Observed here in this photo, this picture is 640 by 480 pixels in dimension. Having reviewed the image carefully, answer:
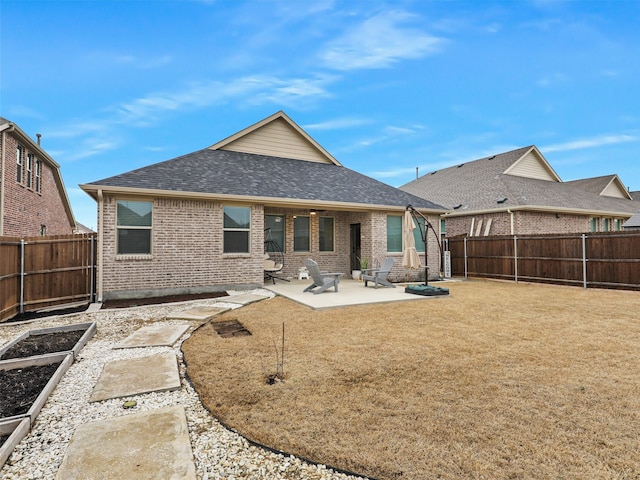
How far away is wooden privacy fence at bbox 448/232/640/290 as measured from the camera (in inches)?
393

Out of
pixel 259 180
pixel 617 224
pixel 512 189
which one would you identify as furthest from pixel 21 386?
pixel 617 224

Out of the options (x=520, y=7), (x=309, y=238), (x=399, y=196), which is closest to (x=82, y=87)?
(x=309, y=238)

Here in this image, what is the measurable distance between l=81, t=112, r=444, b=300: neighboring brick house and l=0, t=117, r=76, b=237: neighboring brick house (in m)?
6.84

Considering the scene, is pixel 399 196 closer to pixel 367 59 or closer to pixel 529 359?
pixel 367 59

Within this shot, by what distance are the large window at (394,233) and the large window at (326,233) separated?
89.5 inches

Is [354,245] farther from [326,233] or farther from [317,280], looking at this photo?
[317,280]

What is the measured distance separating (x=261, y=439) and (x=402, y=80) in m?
17.9

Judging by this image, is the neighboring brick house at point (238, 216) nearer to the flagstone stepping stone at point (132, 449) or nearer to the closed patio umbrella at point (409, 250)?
the closed patio umbrella at point (409, 250)

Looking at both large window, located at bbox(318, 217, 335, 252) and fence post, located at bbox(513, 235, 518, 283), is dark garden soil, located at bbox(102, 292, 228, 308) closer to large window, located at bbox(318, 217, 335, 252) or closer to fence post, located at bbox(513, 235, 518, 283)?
large window, located at bbox(318, 217, 335, 252)

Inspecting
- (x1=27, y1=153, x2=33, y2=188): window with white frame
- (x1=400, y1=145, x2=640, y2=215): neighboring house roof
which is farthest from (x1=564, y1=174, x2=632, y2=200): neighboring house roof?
(x1=27, y1=153, x2=33, y2=188): window with white frame

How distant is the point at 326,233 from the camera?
13.4 meters

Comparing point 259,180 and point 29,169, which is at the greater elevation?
point 29,169

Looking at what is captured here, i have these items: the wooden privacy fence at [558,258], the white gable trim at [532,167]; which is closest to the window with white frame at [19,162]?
the wooden privacy fence at [558,258]

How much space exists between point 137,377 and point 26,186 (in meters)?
16.3
